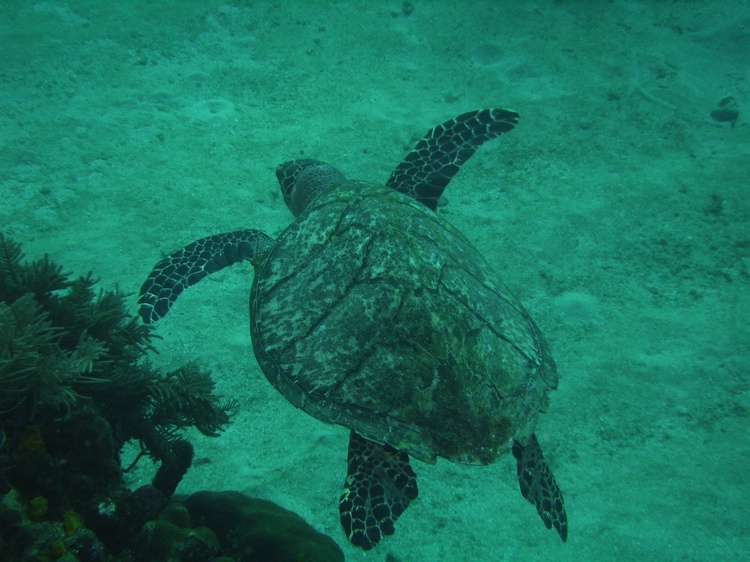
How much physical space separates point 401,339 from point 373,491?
3.70 feet

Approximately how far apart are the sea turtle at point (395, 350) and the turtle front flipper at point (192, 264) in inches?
31.2

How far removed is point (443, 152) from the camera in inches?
201

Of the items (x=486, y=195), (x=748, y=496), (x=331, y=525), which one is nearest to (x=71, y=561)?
(x=331, y=525)

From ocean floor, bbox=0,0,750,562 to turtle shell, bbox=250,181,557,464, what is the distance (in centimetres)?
106

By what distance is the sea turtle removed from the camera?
2.64m

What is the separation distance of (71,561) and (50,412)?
832 millimetres

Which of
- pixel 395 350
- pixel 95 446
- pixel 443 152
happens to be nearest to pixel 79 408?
pixel 95 446

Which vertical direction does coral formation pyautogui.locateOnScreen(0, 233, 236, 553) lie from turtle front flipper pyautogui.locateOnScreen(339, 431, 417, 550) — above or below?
above

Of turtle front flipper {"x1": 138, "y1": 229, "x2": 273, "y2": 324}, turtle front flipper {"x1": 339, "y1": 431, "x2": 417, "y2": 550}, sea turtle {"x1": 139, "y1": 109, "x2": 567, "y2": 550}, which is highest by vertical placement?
sea turtle {"x1": 139, "y1": 109, "x2": 567, "y2": 550}

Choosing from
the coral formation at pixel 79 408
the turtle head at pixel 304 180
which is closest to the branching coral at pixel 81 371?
the coral formation at pixel 79 408

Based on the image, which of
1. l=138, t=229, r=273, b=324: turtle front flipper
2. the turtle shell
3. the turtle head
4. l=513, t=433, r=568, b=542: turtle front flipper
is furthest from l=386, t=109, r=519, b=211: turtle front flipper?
l=513, t=433, r=568, b=542: turtle front flipper

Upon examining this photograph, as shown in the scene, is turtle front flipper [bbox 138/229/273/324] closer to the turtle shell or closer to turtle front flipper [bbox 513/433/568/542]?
the turtle shell

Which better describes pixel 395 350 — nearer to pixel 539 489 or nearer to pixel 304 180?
pixel 539 489

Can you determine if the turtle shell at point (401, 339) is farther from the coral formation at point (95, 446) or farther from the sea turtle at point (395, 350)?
the coral formation at point (95, 446)
